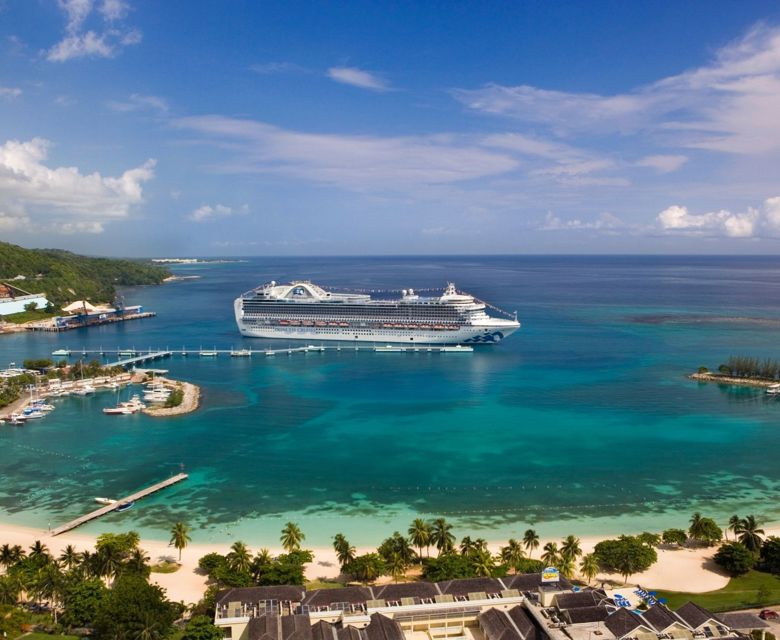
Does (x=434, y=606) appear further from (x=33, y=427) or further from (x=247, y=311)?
(x=247, y=311)

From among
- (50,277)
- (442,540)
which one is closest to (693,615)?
(442,540)

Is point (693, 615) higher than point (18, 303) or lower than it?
lower

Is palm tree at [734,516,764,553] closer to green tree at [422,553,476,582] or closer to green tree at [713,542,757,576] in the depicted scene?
green tree at [713,542,757,576]

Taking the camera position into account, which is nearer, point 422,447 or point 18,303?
point 422,447

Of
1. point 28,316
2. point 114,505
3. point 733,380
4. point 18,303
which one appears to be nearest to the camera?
point 114,505

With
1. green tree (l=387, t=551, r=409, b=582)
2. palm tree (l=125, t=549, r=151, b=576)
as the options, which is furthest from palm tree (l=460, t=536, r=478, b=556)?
palm tree (l=125, t=549, r=151, b=576)

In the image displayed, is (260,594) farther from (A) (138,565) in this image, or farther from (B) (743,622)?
(B) (743,622)

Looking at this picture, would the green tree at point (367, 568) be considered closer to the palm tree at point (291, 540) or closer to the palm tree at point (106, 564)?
the palm tree at point (291, 540)

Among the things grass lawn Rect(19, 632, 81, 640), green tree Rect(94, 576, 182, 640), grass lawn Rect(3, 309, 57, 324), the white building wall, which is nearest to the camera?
green tree Rect(94, 576, 182, 640)
